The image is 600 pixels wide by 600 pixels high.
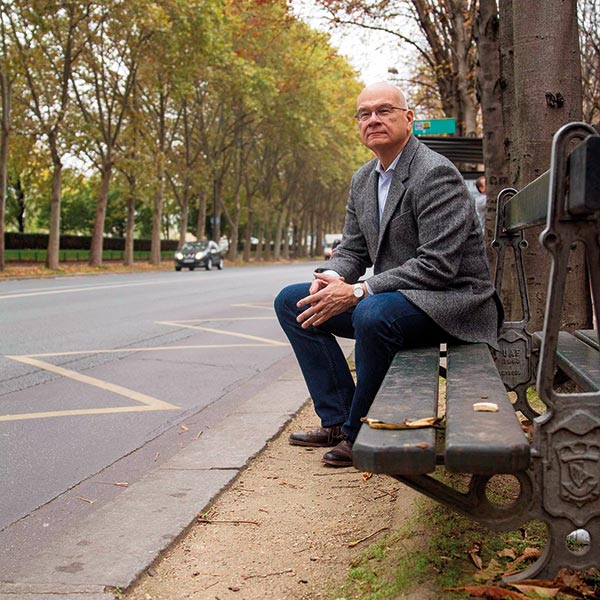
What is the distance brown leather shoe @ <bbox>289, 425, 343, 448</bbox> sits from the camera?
4.73 metres

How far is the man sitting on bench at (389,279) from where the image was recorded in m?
3.64

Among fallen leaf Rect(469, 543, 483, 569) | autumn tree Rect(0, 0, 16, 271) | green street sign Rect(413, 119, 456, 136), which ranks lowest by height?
fallen leaf Rect(469, 543, 483, 569)

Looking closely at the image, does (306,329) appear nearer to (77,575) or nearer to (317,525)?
(317,525)

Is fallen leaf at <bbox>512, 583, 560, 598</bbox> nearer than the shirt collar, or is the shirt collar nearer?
fallen leaf at <bbox>512, 583, 560, 598</bbox>

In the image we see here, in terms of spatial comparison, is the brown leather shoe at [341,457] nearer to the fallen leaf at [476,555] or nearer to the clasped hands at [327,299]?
the clasped hands at [327,299]

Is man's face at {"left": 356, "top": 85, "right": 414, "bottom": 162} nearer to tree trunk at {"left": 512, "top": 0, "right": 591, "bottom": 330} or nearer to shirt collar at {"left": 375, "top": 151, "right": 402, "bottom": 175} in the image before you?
shirt collar at {"left": 375, "top": 151, "right": 402, "bottom": 175}

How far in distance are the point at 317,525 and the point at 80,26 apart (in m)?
29.2

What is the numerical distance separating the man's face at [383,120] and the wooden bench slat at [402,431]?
3.94 feet

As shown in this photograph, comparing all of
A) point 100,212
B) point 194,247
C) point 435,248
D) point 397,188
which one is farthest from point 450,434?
point 194,247

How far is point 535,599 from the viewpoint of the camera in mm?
2336

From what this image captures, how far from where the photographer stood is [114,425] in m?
5.71

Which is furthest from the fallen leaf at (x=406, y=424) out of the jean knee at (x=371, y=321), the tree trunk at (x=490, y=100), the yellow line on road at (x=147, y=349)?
the yellow line on road at (x=147, y=349)

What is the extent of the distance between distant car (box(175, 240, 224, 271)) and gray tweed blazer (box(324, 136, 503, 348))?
38.8 m

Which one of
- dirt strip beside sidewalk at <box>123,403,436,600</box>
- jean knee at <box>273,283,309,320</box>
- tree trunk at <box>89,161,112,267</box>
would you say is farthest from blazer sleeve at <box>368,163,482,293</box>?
tree trunk at <box>89,161,112,267</box>
